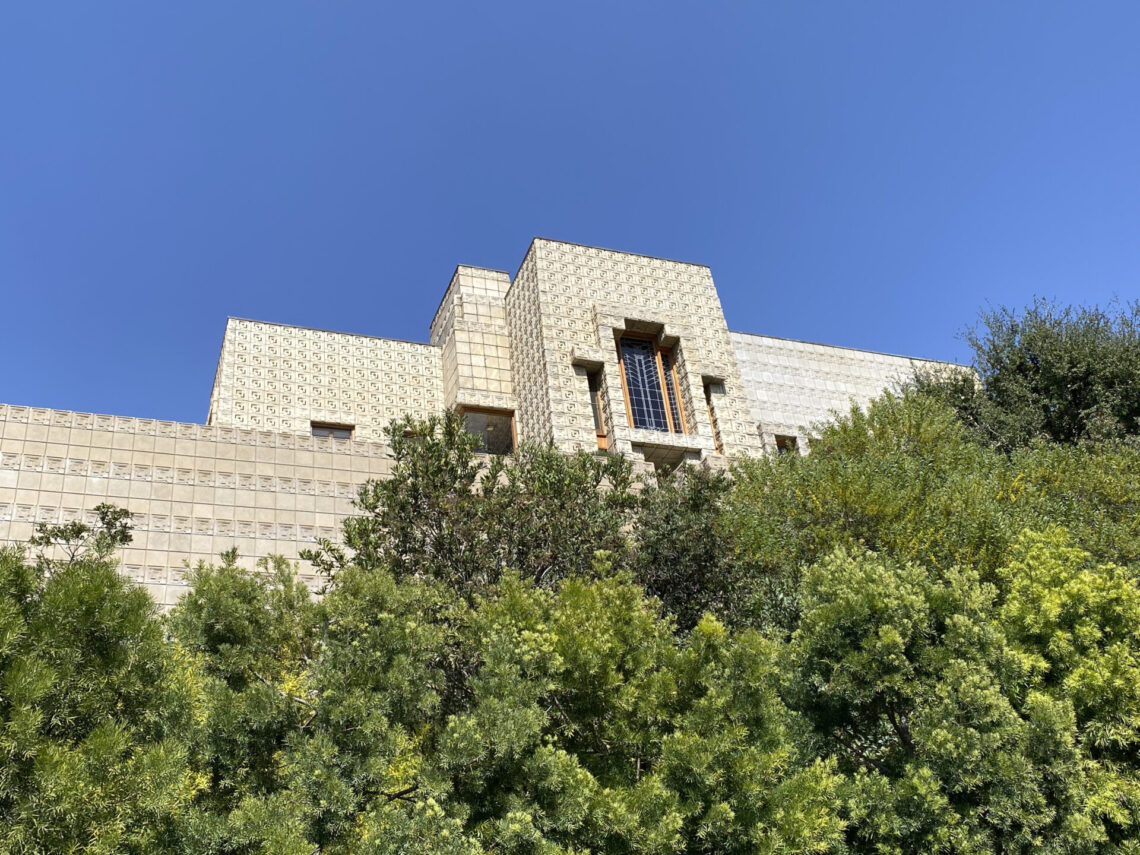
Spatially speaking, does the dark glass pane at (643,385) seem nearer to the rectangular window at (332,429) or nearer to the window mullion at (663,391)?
the window mullion at (663,391)

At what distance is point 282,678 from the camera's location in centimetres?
1172

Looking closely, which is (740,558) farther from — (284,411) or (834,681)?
(284,411)

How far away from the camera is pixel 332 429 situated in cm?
2989

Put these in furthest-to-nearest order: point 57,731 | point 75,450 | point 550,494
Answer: point 75,450, point 550,494, point 57,731

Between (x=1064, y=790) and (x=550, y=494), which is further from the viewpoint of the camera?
(x=550, y=494)

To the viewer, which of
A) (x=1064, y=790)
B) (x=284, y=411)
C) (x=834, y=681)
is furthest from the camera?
(x=284, y=411)

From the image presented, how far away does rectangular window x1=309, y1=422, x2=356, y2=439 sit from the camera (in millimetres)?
29453

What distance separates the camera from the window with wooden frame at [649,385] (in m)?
28.2

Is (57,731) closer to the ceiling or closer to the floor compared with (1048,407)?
closer to the floor

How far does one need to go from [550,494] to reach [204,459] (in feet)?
32.0

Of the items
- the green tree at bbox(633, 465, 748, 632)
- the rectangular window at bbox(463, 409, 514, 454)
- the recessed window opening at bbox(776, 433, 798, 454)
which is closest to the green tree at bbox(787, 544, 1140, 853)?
the green tree at bbox(633, 465, 748, 632)

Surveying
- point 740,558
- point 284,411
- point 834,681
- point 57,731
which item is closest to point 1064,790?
point 834,681

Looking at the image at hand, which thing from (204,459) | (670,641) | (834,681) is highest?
(204,459)

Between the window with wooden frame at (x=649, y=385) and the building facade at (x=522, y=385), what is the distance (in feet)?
0.19
